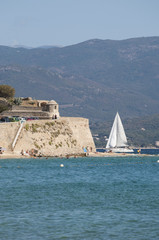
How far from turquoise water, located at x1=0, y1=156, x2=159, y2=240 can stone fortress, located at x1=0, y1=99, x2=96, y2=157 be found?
111 feet

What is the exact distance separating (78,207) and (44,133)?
68672mm

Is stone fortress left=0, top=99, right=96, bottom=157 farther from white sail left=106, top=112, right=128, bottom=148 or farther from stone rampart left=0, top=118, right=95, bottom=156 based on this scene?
white sail left=106, top=112, right=128, bottom=148

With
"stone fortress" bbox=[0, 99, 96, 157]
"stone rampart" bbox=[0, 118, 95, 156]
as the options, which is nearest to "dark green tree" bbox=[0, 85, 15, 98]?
"stone fortress" bbox=[0, 99, 96, 157]

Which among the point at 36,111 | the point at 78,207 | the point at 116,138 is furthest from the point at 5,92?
the point at 78,207

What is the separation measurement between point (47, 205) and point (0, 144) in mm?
61157

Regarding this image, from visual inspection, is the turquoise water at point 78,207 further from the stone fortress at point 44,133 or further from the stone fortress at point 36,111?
the stone fortress at point 36,111

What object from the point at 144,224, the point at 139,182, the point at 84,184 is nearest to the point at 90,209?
the point at 144,224

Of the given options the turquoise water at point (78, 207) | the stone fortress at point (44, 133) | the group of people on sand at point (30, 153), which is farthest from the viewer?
the stone fortress at point (44, 133)

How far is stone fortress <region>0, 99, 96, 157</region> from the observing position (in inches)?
4215

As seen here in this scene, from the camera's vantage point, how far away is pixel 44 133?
372 feet

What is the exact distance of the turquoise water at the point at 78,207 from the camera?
36.3 m

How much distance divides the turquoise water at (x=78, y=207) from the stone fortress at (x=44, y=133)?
33882 mm

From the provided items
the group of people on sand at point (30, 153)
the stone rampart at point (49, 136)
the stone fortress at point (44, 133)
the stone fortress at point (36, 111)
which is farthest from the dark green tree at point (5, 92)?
the group of people on sand at point (30, 153)

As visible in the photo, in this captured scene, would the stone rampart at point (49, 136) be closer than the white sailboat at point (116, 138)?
Yes
